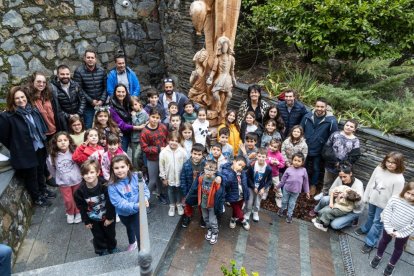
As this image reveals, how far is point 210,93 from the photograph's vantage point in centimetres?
539

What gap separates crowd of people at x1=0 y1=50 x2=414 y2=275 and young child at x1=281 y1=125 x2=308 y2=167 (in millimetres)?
15

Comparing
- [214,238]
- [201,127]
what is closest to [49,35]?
[201,127]

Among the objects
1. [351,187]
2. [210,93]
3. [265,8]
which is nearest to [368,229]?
[351,187]

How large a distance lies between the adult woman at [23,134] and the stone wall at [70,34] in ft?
8.53

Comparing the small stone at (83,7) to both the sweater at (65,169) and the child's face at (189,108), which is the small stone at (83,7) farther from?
the sweater at (65,169)

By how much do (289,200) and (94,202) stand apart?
9.15 ft

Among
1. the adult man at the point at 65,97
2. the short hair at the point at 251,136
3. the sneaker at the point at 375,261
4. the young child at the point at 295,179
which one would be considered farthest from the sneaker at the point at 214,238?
the adult man at the point at 65,97

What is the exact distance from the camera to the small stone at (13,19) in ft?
20.8

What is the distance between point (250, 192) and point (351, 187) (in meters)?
1.39

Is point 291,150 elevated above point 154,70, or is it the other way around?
point 154,70

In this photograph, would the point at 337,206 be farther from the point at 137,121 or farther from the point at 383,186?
the point at 137,121

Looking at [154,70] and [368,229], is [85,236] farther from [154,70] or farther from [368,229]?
[154,70]

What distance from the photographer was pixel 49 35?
6.80m

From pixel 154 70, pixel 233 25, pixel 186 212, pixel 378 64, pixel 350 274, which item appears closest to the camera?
pixel 350 274
